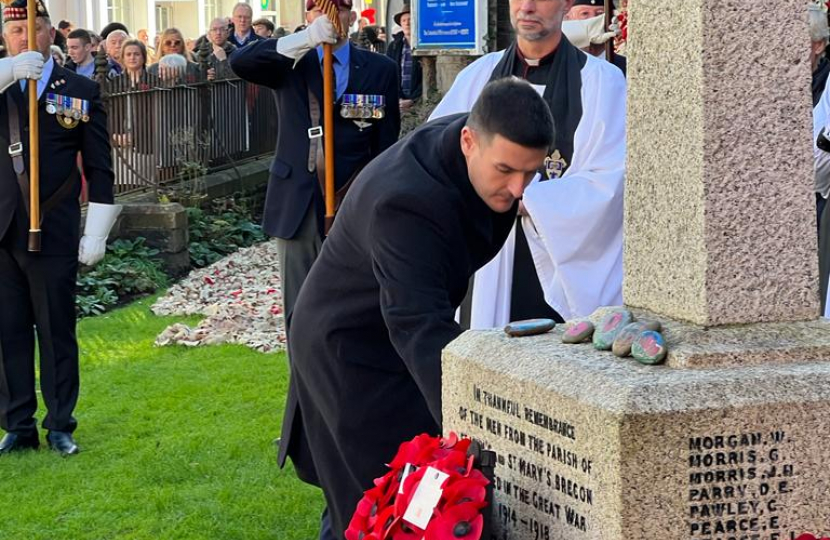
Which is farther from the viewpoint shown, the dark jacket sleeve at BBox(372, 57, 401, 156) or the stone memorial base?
the dark jacket sleeve at BBox(372, 57, 401, 156)

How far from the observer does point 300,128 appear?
7961 mm

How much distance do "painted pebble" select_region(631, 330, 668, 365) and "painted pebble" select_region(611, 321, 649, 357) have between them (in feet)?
0.09

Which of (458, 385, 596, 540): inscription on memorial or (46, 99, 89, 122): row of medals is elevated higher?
(46, 99, 89, 122): row of medals

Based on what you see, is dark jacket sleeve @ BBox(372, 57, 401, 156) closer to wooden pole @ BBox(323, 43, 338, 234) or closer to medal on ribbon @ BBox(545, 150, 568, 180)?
wooden pole @ BBox(323, 43, 338, 234)

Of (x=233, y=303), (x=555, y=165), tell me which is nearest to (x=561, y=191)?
(x=555, y=165)

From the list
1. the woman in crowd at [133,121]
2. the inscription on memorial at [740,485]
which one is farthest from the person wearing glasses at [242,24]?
the inscription on memorial at [740,485]

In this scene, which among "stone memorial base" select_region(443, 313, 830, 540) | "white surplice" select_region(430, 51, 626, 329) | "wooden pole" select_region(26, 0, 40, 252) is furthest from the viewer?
"wooden pole" select_region(26, 0, 40, 252)

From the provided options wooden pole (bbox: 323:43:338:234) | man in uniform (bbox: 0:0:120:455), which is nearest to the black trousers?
man in uniform (bbox: 0:0:120:455)

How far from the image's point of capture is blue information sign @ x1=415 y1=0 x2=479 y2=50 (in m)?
13.9

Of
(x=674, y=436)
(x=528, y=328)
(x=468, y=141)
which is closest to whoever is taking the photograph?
(x=674, y=436)

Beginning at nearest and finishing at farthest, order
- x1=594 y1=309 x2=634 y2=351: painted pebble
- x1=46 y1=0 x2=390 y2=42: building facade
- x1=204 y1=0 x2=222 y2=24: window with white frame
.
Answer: x1=594 y1=309 x2=634 y2=351: painted pebble, x1=46 y1=0 x2=390 y2=42: building facade, x1=204 y1=0 x2=222 y2=24: window with white frame

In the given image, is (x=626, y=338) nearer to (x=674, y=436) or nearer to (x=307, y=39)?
(x=674, y=436)

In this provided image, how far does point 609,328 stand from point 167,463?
386 cm

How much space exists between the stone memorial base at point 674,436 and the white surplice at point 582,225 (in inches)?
76.1
